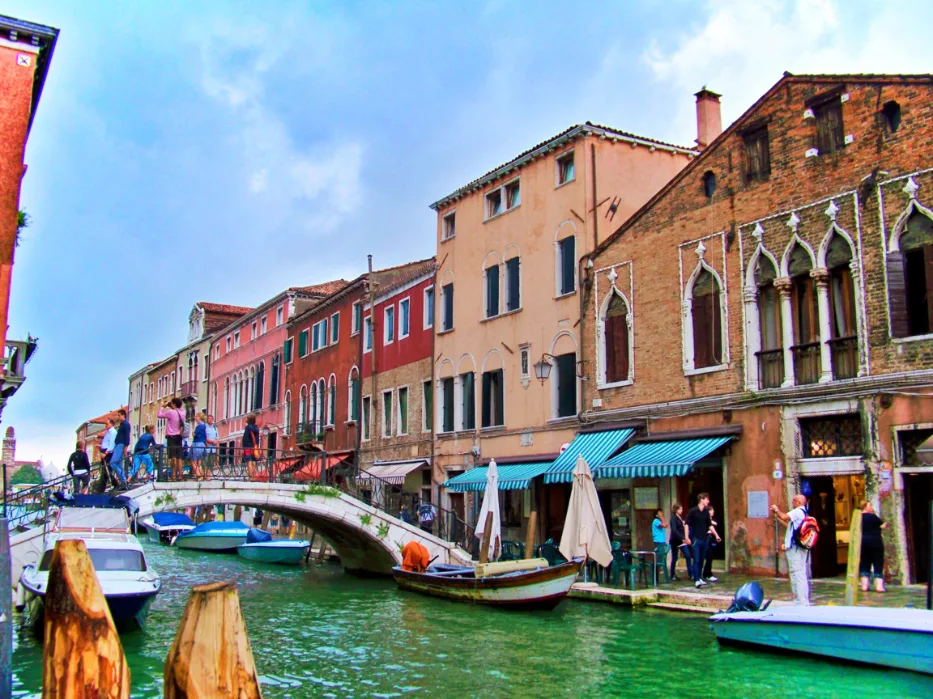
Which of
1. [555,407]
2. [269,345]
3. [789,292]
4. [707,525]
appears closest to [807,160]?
[789,292]

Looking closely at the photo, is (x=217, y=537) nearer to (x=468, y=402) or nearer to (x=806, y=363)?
(x=468, y=402)

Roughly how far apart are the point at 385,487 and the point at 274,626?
464 inches

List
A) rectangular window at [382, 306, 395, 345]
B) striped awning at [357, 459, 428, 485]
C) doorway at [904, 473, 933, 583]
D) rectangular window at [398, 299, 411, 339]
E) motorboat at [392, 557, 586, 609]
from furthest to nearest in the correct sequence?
rectangular window at [382, 306, 395, 345], rectangular window at [398, 299, 411, 339], striped awning at [357, 459, 428, 485], motorboat at [392, 557, 586, 609], doorway at [904, 473, 933, 583]

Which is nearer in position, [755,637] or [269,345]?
[755,637]

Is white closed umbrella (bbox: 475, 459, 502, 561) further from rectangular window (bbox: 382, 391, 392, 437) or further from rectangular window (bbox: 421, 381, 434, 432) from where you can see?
rectangular window (bbox: 382, 391, 392, 437)

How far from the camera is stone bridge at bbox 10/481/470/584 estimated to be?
19.5 meters

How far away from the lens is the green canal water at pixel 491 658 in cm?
984

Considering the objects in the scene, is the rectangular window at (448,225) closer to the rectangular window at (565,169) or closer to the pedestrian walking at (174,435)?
the rectangular window at (565,169)

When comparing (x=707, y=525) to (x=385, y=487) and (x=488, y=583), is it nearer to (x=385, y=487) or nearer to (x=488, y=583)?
(x=488, y=583)

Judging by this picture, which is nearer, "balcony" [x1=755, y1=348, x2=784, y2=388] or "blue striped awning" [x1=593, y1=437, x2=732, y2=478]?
"balcony" [x1=755, y1=348, x2=784, y2=388]

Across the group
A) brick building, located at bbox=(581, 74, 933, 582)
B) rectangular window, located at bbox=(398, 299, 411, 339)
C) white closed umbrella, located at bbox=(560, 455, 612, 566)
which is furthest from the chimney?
rectangular window, located at bbox=(398, 299, 411, 339)

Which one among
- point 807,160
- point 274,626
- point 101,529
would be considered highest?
point 807,160

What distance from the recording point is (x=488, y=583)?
15.9 m

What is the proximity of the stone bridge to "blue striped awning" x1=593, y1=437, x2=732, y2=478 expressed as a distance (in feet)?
17.5
